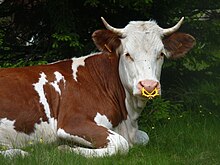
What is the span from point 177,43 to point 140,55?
785 mm

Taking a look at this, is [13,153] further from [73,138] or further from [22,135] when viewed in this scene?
[73,138]

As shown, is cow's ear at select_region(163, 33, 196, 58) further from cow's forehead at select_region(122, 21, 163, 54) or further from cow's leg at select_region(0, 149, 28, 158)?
cow's leg at select_region(0, 149, 28, 158)

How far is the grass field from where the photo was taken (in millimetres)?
6082

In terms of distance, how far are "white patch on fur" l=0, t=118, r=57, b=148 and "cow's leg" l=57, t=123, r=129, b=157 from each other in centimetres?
17

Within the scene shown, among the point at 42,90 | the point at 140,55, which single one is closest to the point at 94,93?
the point at 42,90

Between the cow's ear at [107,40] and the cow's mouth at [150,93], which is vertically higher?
the cow's ear at [107,40]

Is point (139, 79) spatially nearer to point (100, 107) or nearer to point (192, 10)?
point (100, 107)

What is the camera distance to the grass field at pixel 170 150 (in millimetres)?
6082

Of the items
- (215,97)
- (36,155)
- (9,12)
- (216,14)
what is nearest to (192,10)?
(216,14)

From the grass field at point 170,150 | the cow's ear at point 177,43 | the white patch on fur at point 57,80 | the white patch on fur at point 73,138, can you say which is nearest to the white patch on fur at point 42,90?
the white patch on fur at point 57,80

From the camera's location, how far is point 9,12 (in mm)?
9258

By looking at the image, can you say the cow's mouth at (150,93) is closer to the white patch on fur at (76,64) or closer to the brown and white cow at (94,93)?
the brown and white cow at (94,93)

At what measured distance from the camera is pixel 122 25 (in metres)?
9.50

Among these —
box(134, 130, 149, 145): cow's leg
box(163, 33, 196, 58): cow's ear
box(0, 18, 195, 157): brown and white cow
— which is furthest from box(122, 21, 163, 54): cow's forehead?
box(134, 130, 149, 145): cow's leg
